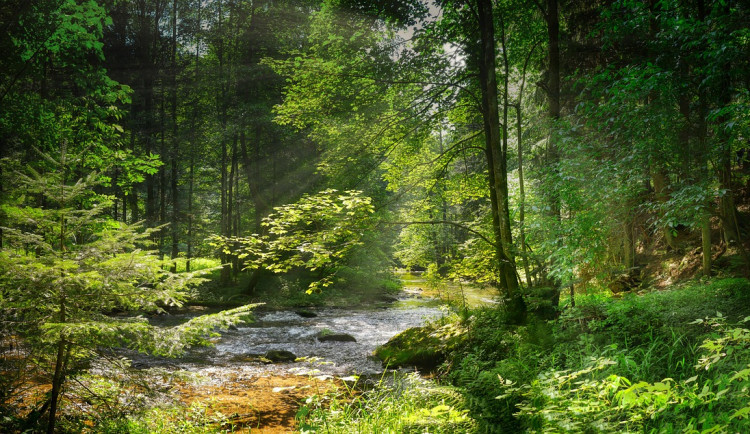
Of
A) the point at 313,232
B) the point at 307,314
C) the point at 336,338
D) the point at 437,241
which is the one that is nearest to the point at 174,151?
the point at 307,314

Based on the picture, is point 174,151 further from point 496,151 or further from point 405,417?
point 405,417

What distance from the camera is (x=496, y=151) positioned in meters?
7.61

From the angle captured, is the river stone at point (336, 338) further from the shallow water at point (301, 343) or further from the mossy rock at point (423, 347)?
the mossy rock at point (423, 347)

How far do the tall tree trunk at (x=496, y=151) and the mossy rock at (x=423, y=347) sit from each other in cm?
156

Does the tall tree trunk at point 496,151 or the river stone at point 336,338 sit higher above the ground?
the tall tree trunk at point 496,151

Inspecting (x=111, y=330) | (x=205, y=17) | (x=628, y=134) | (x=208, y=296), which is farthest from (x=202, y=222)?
(x=628, y=134)

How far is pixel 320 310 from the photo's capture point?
18312mm

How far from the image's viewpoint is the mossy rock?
8.20 metres

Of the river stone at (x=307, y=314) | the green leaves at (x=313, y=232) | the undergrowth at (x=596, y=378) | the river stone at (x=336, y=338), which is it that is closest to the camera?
the undergrowth at (x=596, y=378)

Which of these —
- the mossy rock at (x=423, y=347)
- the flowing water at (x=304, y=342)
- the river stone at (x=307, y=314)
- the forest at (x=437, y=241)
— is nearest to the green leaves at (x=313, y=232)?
the forest at (x=437, y=241)

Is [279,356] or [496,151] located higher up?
[496,151]

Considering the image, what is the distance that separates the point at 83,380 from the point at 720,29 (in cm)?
854

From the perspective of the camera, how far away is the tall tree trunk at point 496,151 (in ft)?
24.4

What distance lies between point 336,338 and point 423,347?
3.97 m
